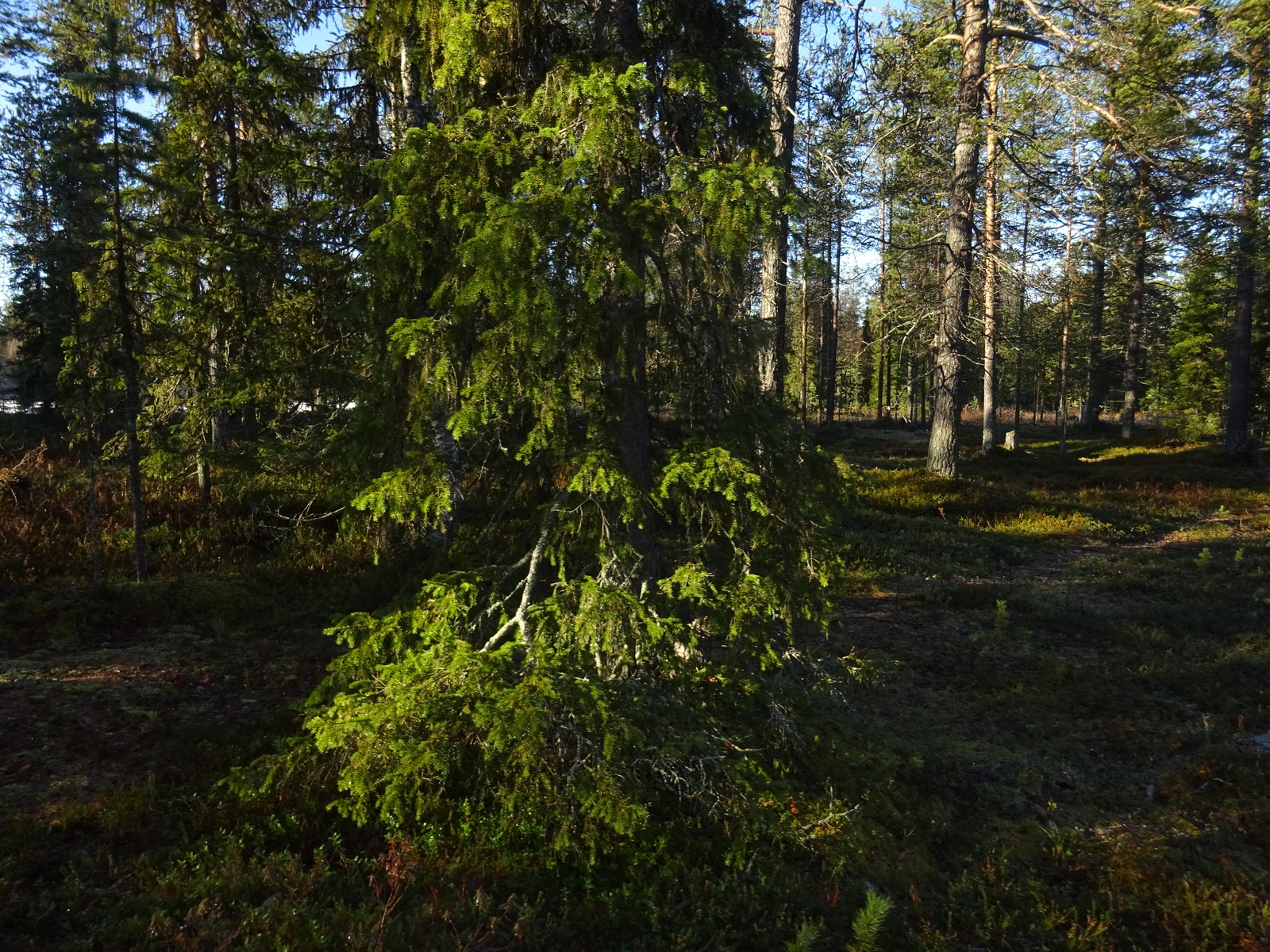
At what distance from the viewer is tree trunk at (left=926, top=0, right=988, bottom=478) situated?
15766 millimetres

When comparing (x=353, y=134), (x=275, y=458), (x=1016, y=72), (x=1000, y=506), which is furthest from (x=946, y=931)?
(x=1016, y=72)

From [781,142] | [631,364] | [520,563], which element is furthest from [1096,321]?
[520,563]

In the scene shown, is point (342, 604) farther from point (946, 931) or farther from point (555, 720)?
point (946, 931)

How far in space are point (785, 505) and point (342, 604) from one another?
252 inches

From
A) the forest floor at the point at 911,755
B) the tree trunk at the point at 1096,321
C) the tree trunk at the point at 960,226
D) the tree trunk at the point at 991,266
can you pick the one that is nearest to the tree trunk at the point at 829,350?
the tree trunk at the point at 991,266

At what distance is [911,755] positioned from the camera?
647cm

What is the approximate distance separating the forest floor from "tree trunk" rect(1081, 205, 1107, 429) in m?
6.93

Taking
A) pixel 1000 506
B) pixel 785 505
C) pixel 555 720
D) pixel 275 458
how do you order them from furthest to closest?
pixel 1000 506 < pixel 275 458 < pixel 785 505 < pixel 555 720

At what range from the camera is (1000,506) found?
55.3 ft

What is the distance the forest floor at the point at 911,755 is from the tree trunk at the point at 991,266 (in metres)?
7.47

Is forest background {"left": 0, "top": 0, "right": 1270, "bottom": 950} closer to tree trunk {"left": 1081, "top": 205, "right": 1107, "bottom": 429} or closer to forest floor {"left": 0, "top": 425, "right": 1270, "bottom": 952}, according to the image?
forest floor {"left": 0, "top": 425, "right": 1270, "bottom": 952}

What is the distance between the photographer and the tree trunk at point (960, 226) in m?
15.8

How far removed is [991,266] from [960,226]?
1.31m

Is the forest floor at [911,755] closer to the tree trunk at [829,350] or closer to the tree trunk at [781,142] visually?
the tree trunk at [781,142]
